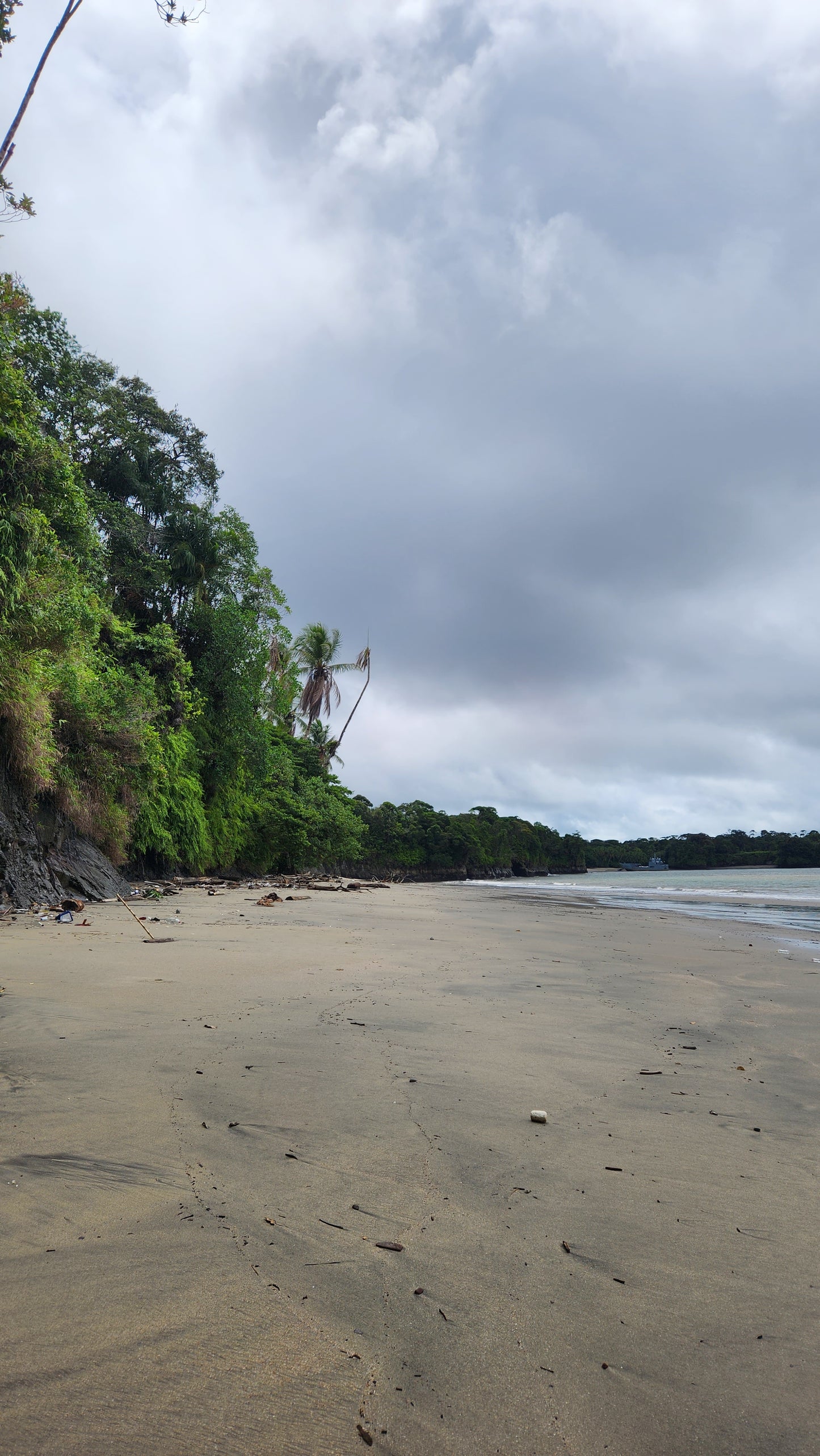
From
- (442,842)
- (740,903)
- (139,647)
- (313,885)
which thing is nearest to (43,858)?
(139,647)

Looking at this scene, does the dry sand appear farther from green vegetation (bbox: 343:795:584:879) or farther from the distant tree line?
the distant tree line

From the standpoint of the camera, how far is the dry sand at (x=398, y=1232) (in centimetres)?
142

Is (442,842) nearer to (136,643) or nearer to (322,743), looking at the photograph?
(322,743)

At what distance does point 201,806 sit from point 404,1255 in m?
18.5

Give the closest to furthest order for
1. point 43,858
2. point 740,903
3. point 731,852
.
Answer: point 43,858, point 740,903, point 731,852

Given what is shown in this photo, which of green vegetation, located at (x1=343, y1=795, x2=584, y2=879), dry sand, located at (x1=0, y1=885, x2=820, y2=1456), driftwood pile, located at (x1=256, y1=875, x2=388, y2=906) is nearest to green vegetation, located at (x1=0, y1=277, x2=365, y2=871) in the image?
driftwood pile, located at (x1=256, y1=875, x2=388, y2=906)

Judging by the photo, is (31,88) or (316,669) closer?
(31,88)

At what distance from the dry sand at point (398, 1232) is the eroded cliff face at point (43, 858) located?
597cm

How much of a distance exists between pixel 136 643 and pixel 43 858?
8466mm

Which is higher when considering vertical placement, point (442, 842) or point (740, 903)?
point (442, 842)

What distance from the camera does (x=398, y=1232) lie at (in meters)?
2.03

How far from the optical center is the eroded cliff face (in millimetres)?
9688

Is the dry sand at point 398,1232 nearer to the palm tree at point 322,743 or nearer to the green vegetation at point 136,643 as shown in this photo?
the green vegetation at point 136,643

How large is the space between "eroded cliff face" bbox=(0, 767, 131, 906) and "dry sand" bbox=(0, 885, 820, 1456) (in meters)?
5.97
